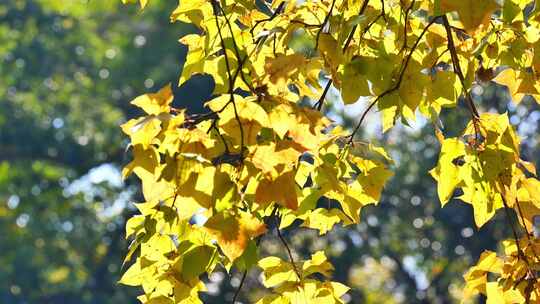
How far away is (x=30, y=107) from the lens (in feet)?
53.9

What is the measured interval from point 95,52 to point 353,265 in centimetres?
583

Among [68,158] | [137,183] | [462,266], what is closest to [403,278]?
[462,266]

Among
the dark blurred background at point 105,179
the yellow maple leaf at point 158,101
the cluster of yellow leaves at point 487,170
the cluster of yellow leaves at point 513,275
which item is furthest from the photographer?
the dark blurred background at point 105,179

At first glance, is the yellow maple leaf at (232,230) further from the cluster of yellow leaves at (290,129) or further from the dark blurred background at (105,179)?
the dark blurred background at (105,179)

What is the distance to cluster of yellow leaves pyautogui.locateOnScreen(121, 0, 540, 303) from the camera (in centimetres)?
155

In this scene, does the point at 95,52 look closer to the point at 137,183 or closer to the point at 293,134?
the point at 137,183

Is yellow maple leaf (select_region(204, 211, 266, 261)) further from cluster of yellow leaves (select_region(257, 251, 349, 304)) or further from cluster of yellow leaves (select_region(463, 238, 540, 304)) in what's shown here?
cluster of yellow leaves (select_region(463, 238, 540, 304))

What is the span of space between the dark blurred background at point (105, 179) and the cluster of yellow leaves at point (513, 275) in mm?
→ 12308

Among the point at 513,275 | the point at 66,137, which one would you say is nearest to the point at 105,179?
the point at 66,137

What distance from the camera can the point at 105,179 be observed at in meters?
17.0

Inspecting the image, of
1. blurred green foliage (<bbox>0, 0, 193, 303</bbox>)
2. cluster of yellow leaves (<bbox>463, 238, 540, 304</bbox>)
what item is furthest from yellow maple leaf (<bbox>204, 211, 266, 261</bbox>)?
blurred green foliage (<bbox>0, 0, 193, 303</bbox>)

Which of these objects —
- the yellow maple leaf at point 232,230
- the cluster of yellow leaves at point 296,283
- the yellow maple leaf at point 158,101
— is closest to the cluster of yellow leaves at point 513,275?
the cluster of yellow leaves at point 296,283

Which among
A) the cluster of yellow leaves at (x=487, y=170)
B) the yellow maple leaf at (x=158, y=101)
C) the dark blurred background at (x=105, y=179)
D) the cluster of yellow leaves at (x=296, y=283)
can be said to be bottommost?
the dark blurred background at (x=105, y=179)

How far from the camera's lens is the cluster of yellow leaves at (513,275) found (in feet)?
6.65
